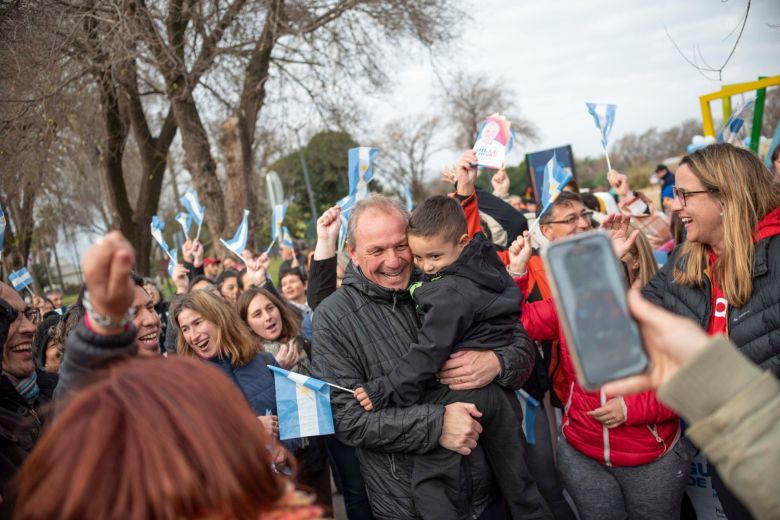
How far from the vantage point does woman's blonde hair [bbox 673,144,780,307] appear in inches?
97.7

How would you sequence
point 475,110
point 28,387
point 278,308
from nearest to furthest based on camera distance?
1. point 28,387
2. point 278,308
3. point 475,110

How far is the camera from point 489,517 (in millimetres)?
Answer: 2705

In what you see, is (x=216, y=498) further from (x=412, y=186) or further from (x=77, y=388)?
(x=412, y=186)

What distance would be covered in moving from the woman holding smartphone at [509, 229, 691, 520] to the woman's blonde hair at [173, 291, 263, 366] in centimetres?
193

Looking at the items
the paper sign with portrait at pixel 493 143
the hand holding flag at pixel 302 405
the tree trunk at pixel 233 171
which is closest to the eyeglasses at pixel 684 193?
the paper sign with portrait at pixel 493 143

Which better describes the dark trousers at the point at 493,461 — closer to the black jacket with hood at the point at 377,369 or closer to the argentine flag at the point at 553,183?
the black jacket with hood at the point at 377,369

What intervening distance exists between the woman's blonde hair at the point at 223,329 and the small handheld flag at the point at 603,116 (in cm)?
317

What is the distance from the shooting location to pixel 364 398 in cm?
253

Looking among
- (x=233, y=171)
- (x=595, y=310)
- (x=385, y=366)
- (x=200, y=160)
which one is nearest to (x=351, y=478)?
(x=385, y=366)

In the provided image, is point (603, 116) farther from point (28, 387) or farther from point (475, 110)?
point (475, 110)

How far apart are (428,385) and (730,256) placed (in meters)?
1.41

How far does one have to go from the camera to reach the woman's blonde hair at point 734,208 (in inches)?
97.7

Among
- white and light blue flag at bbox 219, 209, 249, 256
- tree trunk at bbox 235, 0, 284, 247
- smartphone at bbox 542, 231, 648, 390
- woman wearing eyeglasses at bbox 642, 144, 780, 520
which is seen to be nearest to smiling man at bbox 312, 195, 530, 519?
woman wearing eyeglasses at bbox 642, 144, 780, 520

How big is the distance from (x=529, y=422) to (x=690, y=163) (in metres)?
1.84
